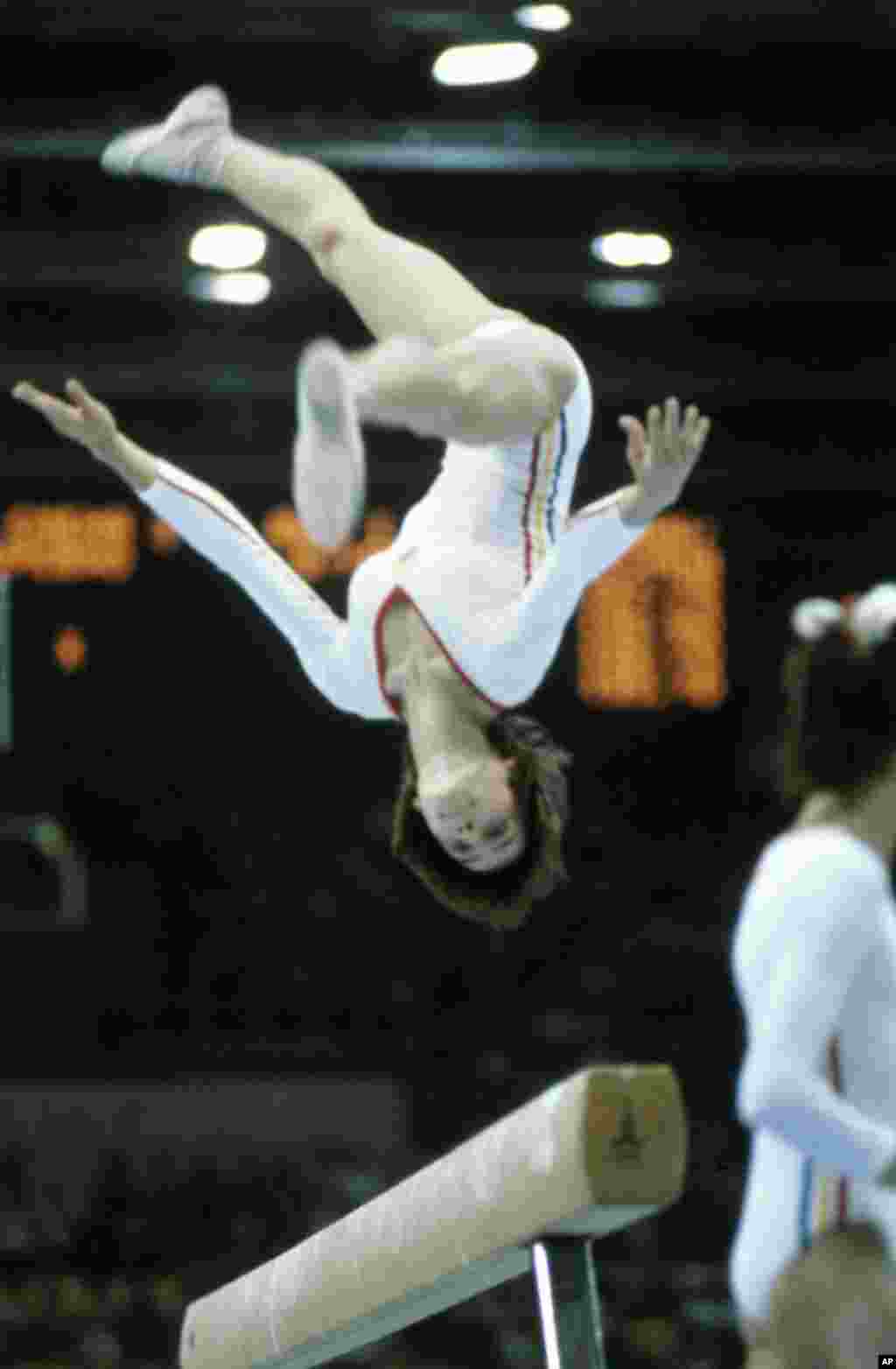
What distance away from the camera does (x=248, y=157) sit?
4.70 meters

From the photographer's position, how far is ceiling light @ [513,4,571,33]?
665 cm

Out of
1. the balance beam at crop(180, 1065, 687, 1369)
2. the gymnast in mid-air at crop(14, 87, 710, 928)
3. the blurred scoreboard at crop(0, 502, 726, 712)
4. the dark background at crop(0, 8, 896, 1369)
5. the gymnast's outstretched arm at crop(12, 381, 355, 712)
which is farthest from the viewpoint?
the blurred scoreboard at crop(0, 502, 726, 712)

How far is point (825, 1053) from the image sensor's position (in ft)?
11.6

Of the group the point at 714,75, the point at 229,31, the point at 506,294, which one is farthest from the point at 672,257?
the point at 229,31

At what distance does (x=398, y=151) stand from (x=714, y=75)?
0.81 metres

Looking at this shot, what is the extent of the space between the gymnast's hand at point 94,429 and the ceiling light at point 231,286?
12.9ft

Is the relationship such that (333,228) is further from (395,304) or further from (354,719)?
(354,719)

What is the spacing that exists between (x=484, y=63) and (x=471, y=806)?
3.07 meters

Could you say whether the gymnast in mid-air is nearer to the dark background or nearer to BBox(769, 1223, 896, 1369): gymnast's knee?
BBox(769, 1223, 896, 1369): gymnast's knee

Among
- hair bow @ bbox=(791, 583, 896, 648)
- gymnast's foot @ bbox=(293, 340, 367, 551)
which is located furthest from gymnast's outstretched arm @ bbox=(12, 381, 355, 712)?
hair bow @ bbox=(791, 583, 896, 648)

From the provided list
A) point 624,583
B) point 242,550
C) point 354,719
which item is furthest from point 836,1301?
point 354,719

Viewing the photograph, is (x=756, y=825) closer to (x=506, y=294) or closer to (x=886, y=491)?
(x=886, y=491)

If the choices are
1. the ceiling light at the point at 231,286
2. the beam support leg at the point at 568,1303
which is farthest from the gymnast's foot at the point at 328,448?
the ceiling light at the point at 231,286

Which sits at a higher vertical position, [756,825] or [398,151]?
[398,151]
